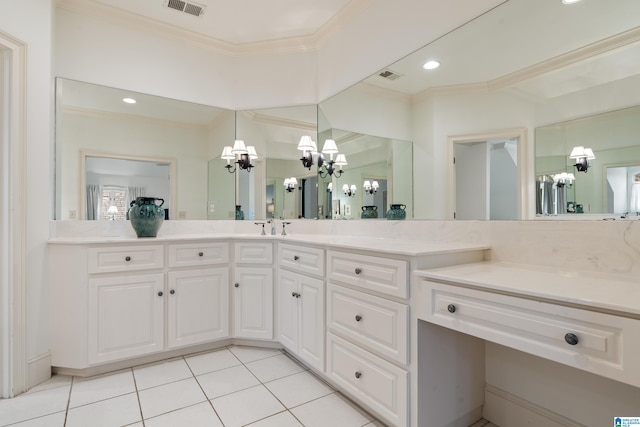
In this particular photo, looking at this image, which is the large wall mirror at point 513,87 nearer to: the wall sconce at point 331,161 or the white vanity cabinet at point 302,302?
the wall sconce at point 331,161

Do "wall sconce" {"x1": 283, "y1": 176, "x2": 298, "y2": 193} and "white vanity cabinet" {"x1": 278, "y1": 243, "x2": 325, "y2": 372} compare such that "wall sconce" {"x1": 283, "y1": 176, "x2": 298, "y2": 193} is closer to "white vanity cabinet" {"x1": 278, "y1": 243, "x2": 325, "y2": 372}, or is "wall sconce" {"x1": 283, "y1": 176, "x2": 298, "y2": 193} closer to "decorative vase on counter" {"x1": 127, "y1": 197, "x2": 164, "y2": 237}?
"white vanity cabinet" {"x1": 278, "y1": 243, "x2": 325, "y2": 372}

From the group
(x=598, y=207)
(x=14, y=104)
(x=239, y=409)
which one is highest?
(x=14, y=104)

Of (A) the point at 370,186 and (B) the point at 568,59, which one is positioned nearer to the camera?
(B) the point at 568,59

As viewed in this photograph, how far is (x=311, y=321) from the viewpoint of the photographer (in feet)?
6.89

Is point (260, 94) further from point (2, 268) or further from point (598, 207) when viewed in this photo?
point (598, 207)

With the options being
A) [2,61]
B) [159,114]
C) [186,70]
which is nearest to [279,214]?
[159,114]

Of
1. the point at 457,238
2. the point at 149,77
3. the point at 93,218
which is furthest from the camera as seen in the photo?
the point at 149,77

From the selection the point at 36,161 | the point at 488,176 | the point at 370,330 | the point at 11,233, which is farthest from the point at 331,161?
the point at 11,233

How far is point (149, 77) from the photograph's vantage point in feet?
9.32

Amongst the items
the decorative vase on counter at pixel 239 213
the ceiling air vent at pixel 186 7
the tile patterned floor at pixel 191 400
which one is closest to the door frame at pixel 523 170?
the tile patterned floor at pixel 191 400

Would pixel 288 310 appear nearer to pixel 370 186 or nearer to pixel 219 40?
pixel 370 186

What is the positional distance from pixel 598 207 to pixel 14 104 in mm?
3249

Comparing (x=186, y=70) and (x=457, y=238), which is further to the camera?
Result: (x=186, y=70)

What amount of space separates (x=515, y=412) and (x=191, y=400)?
1771 millimetres
